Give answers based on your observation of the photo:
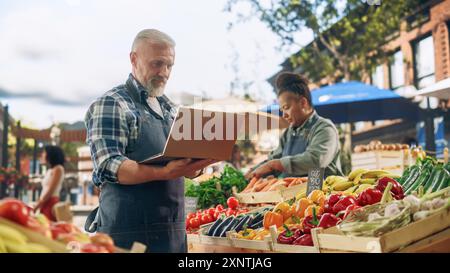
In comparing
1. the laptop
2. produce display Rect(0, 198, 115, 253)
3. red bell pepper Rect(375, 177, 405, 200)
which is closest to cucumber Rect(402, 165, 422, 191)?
red bell pepper Rect(375, 177, 405, 200)

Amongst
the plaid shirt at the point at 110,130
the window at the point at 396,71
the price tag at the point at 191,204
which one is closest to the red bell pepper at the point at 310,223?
the plaid shirt at the point at 110,130

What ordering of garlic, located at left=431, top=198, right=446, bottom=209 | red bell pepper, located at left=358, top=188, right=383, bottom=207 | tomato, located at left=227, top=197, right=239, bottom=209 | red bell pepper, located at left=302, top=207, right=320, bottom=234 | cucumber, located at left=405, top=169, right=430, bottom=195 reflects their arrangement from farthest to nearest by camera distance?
tomato, located at left=227, top=197, right=239, bottom=209, cucumber, located at left=405, top=169, right=430, bottom=195, red bell pepper, located at left=358, top=188, right=383, bottom=207, red bell pepper, located at left=302, top=207, right=320, bottom=234, garlic, located at left=431, top=198, right=446, bottom=209

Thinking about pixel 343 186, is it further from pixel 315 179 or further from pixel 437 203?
pixel 437 203

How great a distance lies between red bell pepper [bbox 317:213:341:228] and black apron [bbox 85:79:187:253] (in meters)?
0.79

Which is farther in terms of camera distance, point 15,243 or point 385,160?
point 385,160

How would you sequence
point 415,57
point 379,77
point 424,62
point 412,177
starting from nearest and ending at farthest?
point 412,177 < point 424,62 < point 415,57 < point 379,77

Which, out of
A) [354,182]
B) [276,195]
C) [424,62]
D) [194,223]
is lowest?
[194,223]

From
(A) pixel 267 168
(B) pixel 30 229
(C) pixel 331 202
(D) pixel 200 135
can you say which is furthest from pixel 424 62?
(B) pixel 30 229

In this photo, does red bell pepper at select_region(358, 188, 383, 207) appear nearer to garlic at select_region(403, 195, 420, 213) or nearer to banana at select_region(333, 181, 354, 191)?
garlic at select_region(403, 195, 420, 213)

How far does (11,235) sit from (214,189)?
373 centimetres

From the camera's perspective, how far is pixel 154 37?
2969mm

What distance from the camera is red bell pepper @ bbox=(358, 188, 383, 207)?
318 cm

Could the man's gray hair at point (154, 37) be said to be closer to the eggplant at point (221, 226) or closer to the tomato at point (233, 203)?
the eggplant at point (221, 226)

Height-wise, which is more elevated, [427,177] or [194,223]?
[427,177]
